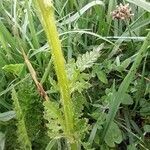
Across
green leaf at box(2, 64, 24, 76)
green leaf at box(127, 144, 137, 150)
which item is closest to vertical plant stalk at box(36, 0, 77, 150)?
green leaf at box(127, 144, 137, 150)

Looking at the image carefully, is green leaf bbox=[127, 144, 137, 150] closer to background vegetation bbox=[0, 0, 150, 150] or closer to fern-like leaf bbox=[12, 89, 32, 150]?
background vegetation bbox=[0, 0, 150, 150]

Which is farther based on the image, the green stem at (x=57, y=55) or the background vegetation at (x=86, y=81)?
the background vegetation at (x=86, y=81)

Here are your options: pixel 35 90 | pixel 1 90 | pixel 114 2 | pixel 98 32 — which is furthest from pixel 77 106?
pixel 114 2

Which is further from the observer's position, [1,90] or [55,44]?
[1,90]

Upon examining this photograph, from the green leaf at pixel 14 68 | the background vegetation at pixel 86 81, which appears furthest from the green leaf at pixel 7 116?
the green leaf at pixel 14 68

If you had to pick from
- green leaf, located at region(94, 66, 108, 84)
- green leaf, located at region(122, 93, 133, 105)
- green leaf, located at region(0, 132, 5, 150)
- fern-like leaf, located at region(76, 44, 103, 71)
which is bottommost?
green leaf, located at region(122, 93, 133, 105)

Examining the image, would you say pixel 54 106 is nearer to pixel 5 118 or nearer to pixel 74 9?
pixel 5 118

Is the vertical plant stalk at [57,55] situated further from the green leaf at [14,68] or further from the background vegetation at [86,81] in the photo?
the green leaf at [14,68]
